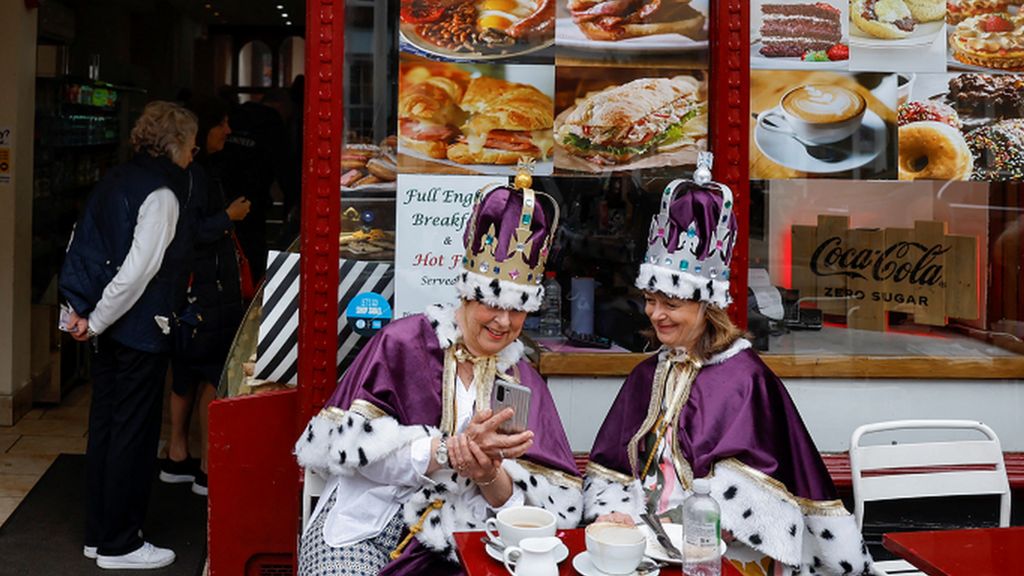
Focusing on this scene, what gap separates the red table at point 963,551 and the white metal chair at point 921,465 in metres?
0.65

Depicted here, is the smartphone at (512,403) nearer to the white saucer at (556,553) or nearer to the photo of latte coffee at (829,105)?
the white saucer at (556,553)

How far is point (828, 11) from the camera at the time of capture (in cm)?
416

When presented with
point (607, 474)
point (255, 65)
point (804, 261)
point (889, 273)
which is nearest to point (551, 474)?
point (607, 474)

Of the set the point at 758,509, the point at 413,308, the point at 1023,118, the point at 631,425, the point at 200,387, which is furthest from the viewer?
the point at 200,387

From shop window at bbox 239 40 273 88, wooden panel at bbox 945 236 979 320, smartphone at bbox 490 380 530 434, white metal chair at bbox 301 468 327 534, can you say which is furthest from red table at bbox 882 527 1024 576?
shop window at bbox 239 40 273 88

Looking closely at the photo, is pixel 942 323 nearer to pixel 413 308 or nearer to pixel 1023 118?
pixel 1023 118

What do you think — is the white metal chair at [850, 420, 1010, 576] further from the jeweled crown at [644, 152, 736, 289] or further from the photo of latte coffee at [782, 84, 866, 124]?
the photo of latte coffee at [782, 84, 866, 124]

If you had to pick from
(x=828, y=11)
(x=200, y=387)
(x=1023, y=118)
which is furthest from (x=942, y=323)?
(x=200, y=387)

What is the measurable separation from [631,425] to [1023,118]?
203cm

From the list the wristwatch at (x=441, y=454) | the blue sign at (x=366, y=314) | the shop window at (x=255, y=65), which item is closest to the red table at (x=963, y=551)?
the wristwatch at (x=441, y=454)

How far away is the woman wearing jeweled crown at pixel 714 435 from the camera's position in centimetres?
304

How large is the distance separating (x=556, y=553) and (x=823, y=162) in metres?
2.15

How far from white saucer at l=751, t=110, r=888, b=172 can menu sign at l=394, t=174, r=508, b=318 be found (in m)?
1.09

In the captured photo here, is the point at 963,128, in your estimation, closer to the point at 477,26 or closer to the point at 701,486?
the point at 477,26
